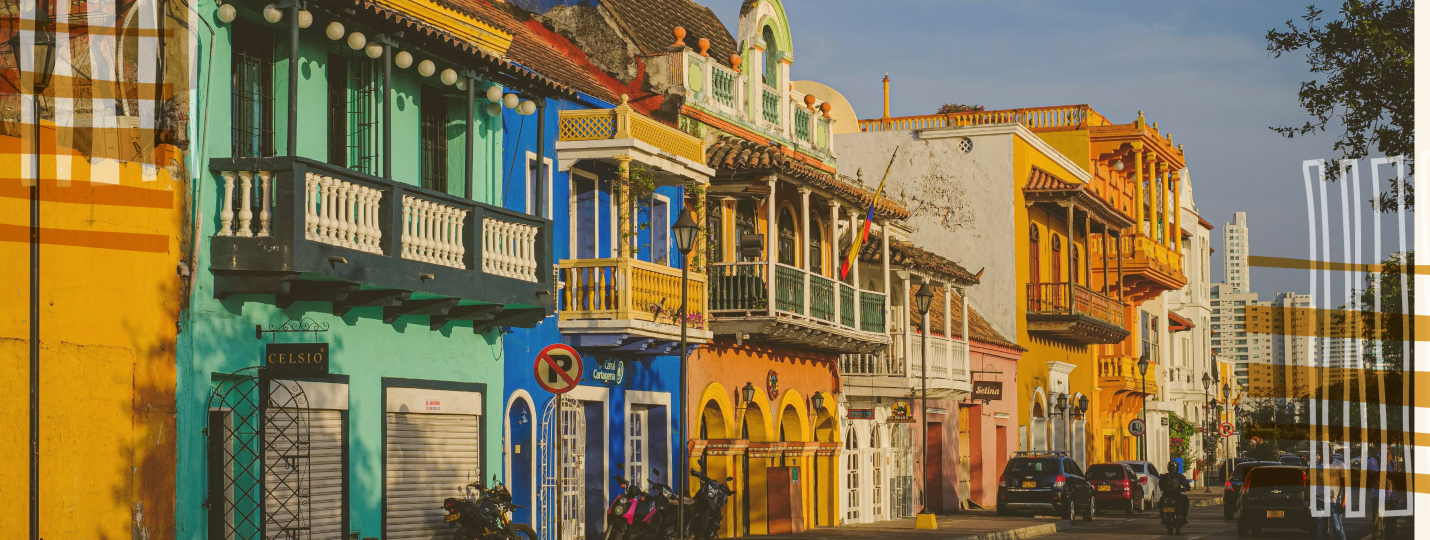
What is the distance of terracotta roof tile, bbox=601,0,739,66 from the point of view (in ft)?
90.4

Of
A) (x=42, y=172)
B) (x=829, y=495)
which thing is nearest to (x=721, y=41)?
(x=829, y=495)

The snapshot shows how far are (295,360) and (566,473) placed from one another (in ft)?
25.9

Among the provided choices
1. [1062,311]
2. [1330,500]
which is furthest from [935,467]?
[1330,500]

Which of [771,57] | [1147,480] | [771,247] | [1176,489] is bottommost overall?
[1147,480]

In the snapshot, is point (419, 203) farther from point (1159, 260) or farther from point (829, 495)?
point (1159, 260)

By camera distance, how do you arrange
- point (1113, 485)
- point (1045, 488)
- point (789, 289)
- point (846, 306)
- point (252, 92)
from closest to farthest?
point (252, 92) → point (789, 289) → point (846, 306) → point (1045, 488) → point (1113, 485)

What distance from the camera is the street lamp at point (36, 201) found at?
13.4 m

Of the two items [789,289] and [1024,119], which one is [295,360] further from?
[1024,119]

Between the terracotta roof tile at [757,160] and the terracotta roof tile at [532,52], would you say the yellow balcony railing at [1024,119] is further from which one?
the terracotta roof tile at [532,52]

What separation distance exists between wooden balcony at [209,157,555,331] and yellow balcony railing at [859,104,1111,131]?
2751 cm

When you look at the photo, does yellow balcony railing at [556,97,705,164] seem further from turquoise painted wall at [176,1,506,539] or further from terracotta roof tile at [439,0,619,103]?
turquoise painted wall at [176,1,506,539]

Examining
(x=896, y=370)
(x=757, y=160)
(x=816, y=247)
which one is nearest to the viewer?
(x=757, y=160)

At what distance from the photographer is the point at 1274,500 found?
29.6 metres

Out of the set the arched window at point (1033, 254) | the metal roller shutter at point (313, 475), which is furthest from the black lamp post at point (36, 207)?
the arched window at point (1033, 254)
